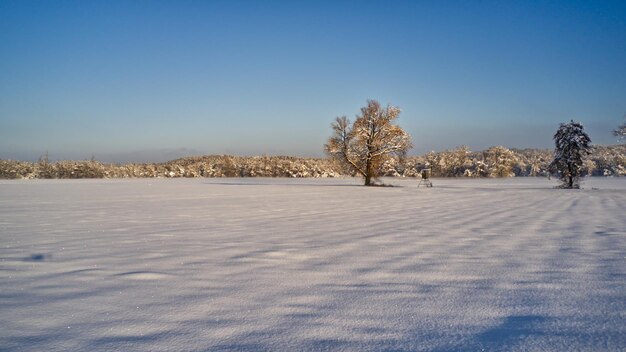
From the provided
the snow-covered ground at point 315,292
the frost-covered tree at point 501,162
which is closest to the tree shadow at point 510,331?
the snow-covered ground at point 315,292

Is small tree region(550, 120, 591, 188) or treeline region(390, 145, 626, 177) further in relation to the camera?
treeline region(390, 145, 626, 177)

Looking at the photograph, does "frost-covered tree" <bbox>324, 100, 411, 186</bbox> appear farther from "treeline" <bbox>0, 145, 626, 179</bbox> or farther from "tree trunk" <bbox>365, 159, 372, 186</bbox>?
"treeline" <bbox>0, 145, 626, 179</bbox>

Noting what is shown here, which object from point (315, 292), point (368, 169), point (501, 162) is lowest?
point (315, 292)

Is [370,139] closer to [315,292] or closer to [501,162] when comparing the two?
[315,292]

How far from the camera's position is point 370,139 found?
31.7 m

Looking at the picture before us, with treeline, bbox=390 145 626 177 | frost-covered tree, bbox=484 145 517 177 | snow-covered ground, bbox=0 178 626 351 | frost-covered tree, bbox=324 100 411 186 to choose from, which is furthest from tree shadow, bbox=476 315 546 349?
frost-covered tree, bbox=484 145 517 177

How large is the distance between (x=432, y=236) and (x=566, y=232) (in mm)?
2553

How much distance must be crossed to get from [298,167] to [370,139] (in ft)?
139

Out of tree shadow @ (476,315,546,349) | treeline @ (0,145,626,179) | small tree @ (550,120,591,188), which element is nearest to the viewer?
tree shadow @ (476,315,546,349)

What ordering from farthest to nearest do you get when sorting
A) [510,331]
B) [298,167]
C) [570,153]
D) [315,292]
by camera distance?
[298,167] < [570,153] < [315,292] < [510,331]

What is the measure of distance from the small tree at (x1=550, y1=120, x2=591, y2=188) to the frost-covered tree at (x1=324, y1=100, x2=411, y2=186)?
11.8m

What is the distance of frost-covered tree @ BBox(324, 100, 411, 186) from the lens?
31297mm

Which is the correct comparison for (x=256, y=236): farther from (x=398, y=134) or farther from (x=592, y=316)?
Result: (x=398, y=134)

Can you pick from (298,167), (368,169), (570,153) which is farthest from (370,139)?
(298,167)
